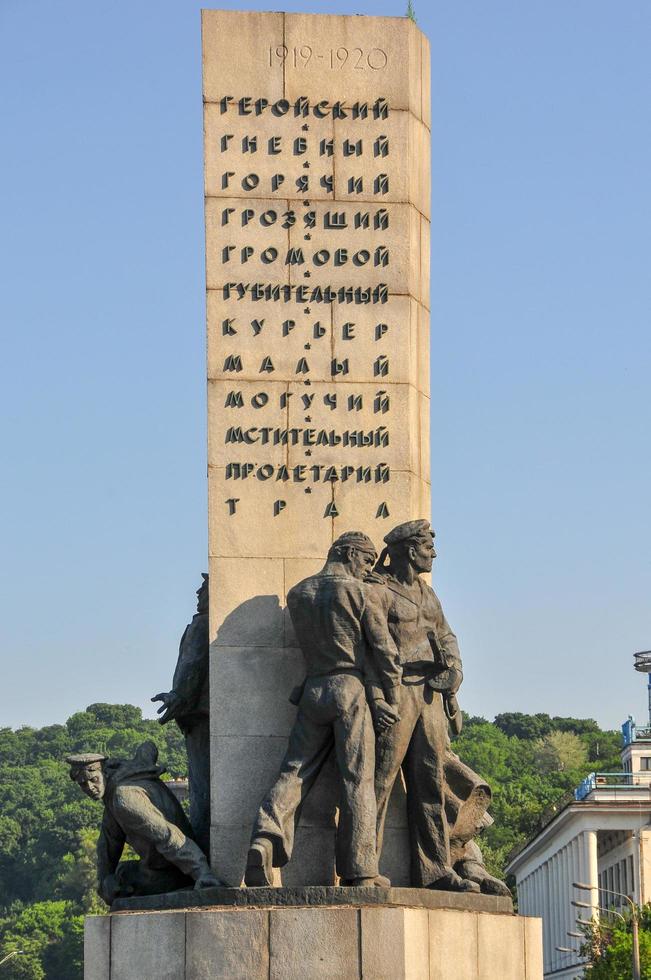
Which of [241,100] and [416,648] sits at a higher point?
[241,100]

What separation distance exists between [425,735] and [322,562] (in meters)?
2.06

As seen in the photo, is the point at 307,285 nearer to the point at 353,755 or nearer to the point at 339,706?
the point at 339,706

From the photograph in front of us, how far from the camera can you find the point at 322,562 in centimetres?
2389

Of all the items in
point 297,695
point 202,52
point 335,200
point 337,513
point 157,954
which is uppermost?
point 202,52

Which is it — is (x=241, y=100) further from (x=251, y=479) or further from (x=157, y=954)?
(x=157, y=954)

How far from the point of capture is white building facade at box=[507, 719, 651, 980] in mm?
96250

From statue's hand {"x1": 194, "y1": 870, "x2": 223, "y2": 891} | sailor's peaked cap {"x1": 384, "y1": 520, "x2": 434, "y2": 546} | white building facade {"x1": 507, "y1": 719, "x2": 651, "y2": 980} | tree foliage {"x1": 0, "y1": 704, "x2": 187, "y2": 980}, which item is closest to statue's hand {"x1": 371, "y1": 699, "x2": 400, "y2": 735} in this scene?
sailor's peaked cap {"x1": 384, "y1": 520, "x2": 434, "y2": 546}

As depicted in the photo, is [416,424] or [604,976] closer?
[416,424]

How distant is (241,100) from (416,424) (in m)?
3.89

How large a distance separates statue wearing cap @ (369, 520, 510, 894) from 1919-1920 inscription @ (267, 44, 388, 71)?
16.7ft

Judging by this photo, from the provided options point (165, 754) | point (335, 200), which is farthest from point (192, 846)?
point (165, 754)

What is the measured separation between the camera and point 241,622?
23.8 m

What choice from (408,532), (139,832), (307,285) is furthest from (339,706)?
(307,285)

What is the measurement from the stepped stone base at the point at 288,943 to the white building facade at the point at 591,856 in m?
71.3
